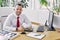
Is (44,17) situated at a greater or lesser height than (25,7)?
lesser

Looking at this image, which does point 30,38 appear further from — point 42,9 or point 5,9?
point 5,9

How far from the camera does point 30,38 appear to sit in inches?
91.0

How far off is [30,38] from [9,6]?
259 centimetres

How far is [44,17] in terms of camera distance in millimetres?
4164

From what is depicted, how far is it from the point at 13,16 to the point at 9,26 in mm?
291

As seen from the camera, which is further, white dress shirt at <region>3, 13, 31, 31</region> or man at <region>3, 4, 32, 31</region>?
man at <region>3, 4, 32, 31</region>

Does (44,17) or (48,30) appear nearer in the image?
(48,30)

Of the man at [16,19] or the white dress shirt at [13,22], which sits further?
the man at [16,19]

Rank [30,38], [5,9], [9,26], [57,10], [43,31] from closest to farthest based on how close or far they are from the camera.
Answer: [30,38] < [43,31] < [9,26] < [57,10] < [5,9]

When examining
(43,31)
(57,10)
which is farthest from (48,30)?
(57,10)

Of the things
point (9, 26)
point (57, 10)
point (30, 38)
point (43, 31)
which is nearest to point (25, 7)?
point (57, 10)

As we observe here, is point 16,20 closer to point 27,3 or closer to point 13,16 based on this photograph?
point 13,16

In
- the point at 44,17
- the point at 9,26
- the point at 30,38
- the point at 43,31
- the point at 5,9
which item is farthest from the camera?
the point at 5,9

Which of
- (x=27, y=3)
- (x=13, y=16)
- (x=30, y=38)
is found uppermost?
(x=27, y=3)
